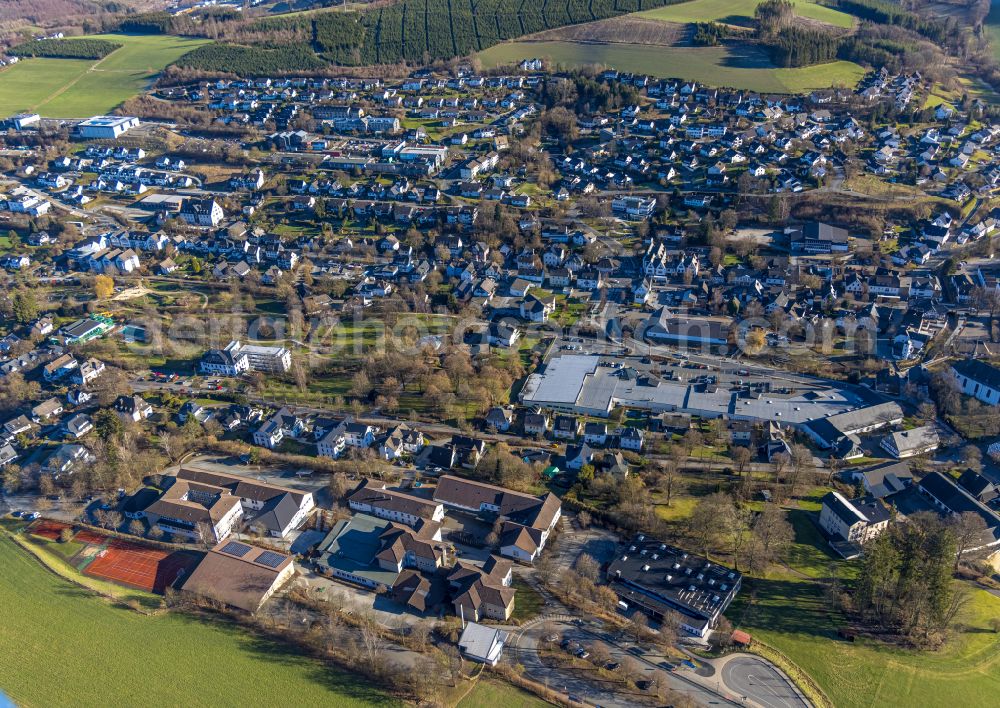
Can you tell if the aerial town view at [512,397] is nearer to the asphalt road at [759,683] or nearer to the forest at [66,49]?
the asphalt road at [759,683]

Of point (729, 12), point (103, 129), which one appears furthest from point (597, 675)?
point (729, 12)

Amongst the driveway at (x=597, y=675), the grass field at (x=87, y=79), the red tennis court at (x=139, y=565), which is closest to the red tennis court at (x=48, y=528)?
the red tennis court at (x=139, y=565)

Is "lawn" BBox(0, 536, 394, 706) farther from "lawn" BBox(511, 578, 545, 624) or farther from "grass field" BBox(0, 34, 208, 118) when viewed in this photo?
"grass field" BBox(0, 34, 208, 118)

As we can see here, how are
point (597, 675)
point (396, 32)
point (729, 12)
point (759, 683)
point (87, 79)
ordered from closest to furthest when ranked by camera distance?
point (759, 683), point (597, 675), point (87, 79), point (729, 12), point (396, 32)

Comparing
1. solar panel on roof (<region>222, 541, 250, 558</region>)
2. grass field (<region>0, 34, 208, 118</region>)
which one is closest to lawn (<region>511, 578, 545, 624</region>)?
solar panel on roof (<region>222, 541, 250, 558</region>)

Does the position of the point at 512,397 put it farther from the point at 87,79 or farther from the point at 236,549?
the point at 87,79

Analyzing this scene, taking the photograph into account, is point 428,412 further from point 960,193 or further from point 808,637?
point 960,193
